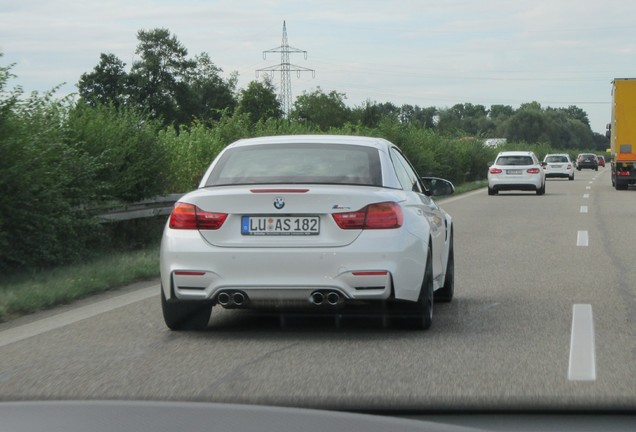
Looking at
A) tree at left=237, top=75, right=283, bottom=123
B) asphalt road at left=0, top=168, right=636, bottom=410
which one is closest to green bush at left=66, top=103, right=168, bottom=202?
asphalt road at left=0, top=168, right=636, bottom=410

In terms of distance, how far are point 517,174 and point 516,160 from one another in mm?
655

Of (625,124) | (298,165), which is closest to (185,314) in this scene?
(298,165)

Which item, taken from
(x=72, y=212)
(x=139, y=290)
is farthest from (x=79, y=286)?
(x=72, y=212)

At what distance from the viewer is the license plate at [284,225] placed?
23.6 ft

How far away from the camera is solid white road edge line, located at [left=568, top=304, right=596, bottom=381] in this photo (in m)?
6.10

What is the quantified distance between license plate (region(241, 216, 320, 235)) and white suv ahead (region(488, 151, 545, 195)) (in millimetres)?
29543

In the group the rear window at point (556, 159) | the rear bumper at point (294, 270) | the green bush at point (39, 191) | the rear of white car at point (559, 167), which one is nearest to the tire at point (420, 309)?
the rear bumper at point (294, 270)

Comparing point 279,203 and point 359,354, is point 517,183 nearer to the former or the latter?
point 279,203

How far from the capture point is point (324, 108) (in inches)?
4961

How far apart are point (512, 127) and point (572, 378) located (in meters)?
177

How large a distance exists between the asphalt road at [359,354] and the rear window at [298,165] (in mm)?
1082

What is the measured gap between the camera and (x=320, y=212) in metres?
7.20

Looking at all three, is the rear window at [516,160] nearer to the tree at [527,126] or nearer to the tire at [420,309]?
the tire at [420,309]

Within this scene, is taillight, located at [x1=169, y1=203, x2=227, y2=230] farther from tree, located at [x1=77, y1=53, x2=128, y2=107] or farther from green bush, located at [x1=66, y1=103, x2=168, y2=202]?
tree, located at [x1=77, y1=53, x2=128, y2=107]
